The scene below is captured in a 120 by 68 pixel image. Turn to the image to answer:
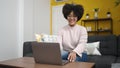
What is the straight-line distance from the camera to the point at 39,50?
142cm

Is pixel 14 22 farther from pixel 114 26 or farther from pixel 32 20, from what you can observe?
pixel 114 26

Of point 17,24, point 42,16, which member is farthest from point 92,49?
point 42,16

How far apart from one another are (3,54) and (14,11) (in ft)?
3.18

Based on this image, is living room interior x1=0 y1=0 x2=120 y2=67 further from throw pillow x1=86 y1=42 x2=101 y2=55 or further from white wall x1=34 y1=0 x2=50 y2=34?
throw pillow x1=86 y1=42 x2=101 y2=55

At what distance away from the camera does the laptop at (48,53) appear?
1338mm

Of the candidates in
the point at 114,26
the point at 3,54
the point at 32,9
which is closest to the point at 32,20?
the point at 32,9

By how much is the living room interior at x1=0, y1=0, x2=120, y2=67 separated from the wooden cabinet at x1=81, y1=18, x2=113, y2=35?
27 millimetres

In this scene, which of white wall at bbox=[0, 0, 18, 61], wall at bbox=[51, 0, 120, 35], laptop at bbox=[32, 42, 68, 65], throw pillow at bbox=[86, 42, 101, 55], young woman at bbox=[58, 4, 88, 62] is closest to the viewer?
laptop at bbox=[32, 42, 68, 65]

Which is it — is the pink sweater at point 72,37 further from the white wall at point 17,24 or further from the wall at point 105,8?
the wall at point 105,8

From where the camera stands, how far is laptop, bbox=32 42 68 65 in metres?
1.34

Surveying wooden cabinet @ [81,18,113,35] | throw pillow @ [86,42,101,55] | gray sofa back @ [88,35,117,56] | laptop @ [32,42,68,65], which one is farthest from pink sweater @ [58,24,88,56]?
wooden cabinet @ [81,18,113,35]

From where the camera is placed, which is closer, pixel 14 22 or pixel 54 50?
pixel 54 50

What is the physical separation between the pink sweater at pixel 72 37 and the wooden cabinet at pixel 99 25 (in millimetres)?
2603

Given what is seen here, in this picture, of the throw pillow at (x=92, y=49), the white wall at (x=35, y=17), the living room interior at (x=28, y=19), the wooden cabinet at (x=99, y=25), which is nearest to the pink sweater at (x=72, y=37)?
the throw pillow at (x=92, y=49)
